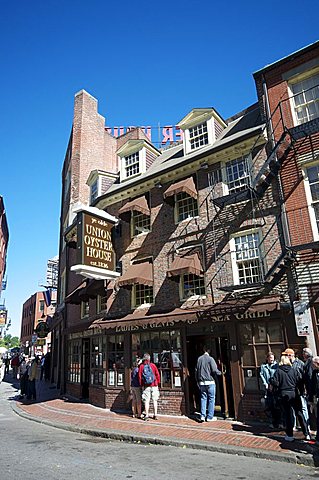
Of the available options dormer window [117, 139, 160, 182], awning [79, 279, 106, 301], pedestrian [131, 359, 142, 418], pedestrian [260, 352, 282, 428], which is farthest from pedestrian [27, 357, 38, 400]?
pedestrian [260, 352, 282, 428]

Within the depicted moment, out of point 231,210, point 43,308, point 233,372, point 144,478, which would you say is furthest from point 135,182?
point 43,308

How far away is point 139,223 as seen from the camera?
1526cm

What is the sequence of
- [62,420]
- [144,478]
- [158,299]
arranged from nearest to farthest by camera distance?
1. [144,478]
2. [62,420]
3. [158,299]

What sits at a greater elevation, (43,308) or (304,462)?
(43,308)

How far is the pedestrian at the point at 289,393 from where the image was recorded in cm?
780

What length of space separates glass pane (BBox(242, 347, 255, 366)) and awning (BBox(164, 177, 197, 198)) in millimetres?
5627

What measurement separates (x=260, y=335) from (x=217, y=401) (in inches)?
119

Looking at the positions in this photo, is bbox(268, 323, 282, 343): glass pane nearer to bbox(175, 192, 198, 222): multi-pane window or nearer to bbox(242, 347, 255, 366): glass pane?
bbox(242, 347, 255, 366): glass pane

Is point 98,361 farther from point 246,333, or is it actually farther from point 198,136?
point 198,136

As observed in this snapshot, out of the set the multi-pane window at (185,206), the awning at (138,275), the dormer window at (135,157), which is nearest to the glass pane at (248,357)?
the awning at (138,275)

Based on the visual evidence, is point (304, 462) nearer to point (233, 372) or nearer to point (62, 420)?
point (233, 372)

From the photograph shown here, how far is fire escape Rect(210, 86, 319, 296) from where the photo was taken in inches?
409

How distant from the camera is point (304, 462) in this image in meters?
6.57

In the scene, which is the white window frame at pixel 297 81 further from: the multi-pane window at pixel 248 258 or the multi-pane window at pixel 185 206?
the multi-pane window at pixel 185 206
